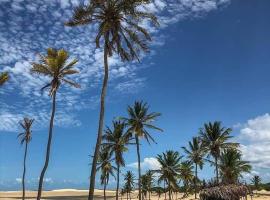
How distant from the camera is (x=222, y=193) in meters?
33.6

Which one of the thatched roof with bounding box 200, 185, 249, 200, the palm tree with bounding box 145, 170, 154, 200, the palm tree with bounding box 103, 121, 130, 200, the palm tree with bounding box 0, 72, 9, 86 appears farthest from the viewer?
the palm tree with bounding box 145, 170, 154, 200

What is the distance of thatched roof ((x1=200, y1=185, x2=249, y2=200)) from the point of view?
33594 mm

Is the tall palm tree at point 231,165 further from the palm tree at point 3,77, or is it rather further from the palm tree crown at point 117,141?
the palm tree at point 3,77

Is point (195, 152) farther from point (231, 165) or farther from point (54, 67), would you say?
point (54, 67)

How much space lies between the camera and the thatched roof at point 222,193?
33.6 meters

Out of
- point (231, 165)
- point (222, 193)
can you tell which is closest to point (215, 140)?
point (231, 165)

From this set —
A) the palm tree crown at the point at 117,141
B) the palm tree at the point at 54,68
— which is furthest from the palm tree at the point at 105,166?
the palm tree at the point at 54,68

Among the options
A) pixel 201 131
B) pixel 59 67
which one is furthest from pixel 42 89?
pixel 201 131

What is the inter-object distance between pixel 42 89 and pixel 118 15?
14566 millimetres

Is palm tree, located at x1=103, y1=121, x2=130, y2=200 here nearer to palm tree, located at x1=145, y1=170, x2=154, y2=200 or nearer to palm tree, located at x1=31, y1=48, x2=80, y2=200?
palm tree, located at x1=31, y1=48, x2=80, y2=200

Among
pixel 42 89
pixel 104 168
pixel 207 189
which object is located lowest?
pixel 207 189

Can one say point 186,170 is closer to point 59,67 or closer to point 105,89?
point 59,67

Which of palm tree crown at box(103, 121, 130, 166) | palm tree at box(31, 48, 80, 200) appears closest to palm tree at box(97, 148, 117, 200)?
palm tree crown at box(103, 121, 130, 166)

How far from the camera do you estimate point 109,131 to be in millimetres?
60938
